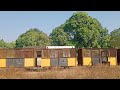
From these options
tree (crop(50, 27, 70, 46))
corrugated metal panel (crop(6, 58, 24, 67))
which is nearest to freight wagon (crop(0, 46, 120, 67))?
corrugated metal panel (crop(6, 58, 24, 67))

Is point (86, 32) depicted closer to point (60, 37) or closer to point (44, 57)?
point (60, 37)

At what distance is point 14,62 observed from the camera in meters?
25.4

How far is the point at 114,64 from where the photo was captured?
2847 centimetres

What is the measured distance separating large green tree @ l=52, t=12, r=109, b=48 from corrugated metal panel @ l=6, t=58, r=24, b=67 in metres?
35.4

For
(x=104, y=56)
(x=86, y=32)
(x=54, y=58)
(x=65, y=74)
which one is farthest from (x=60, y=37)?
(x=65, y=74)

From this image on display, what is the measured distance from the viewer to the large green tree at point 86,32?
60.1 meters

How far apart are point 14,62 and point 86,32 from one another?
36939mm

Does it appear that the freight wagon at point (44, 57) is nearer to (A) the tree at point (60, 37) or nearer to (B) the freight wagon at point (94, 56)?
(B) the freight wagon at point (94, 56)

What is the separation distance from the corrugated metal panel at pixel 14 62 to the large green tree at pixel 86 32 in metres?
35.4

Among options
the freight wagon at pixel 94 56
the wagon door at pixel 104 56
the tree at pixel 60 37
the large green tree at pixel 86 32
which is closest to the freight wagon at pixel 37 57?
the freight wagon at pixel 94 56

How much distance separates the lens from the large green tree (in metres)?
60.1
